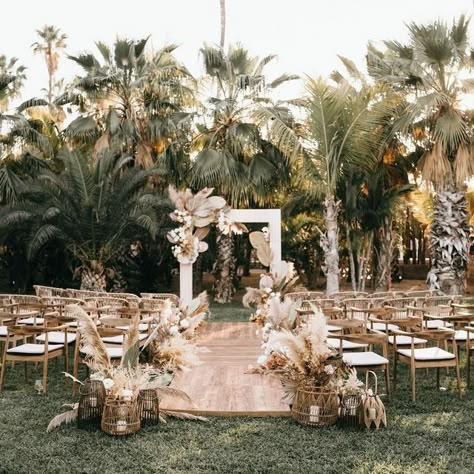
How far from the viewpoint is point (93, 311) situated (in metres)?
8.59

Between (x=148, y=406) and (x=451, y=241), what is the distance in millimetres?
12532

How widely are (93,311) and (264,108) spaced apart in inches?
313

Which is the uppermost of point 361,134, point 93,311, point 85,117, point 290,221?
point 85,117

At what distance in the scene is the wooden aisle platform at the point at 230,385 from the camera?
613 cm

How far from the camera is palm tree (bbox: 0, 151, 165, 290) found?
47.8ft

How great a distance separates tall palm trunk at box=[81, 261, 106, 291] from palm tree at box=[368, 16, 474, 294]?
26.6ft

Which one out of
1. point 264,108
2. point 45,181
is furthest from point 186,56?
point 45,181

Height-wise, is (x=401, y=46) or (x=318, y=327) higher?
(x=401, y=46)

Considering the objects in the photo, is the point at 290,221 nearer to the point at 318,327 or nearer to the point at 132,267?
the point at 132,267

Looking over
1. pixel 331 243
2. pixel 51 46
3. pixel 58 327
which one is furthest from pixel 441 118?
pixel 51 46

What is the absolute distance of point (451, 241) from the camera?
16.3 metres

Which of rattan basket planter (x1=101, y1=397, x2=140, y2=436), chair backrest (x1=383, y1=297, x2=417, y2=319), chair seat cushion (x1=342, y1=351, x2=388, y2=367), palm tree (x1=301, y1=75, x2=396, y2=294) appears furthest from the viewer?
palm tree (x1=301, y1=75, x2=396, y2=294)

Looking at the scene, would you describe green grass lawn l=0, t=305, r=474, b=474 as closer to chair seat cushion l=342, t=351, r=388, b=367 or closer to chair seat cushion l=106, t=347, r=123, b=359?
chair seat cushion l=342, t=351, r=388, b=367

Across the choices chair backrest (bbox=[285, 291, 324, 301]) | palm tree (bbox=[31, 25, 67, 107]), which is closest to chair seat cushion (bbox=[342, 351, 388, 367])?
chair backrest (bbox=[285, 291, 324, 301])
